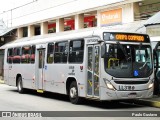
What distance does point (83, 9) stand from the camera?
28.4 metres

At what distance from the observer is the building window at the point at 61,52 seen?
Answer: 55.3ft

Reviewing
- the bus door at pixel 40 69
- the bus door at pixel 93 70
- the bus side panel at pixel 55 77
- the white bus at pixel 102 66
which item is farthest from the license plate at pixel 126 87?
the bus door at pixel 40 69

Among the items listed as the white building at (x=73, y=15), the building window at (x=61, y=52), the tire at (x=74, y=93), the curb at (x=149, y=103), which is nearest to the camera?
the curb at (x=149, y=103)

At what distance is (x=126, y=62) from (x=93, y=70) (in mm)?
1279

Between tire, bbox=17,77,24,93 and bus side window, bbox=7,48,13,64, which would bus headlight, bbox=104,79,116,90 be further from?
bus side window, bbox=7,48,13,64

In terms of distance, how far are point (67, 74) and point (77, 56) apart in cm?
107

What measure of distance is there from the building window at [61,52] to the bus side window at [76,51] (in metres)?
0.48

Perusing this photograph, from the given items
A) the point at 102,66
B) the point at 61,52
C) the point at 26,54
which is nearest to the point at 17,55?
the point at 26,54

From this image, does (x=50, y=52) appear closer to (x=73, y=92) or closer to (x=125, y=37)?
(x=73, y=92)

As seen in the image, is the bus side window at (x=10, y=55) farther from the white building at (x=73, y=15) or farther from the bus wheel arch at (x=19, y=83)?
the white building at (x=73, y=15)

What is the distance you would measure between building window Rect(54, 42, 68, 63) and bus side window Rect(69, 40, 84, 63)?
477 mm

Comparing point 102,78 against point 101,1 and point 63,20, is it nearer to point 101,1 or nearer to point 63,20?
point 101,1

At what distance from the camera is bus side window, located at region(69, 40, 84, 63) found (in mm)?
15602

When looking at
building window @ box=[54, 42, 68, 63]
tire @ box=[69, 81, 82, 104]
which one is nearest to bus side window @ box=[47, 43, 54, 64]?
building window @ box=[54, 42, 68, 63]
